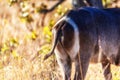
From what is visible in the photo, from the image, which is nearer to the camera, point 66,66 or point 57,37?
point 57,37

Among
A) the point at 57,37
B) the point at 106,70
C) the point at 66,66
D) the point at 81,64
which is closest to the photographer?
the point at 57,37

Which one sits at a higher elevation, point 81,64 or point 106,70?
point 81,64

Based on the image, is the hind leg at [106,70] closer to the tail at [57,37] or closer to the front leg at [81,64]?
the front leg at [81,64]

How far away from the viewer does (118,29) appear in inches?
347

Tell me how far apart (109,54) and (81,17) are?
→ 74cm

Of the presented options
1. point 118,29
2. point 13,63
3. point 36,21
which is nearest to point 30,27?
point 36,21

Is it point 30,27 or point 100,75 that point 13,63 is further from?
point 30,27

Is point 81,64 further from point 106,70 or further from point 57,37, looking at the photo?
point 106,70

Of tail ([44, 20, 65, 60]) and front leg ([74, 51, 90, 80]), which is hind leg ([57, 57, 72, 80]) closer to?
front leg ([74, 51, 90, 80])

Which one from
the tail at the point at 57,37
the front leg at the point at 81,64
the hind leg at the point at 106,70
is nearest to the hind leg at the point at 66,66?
the front leg at the point at 81,64

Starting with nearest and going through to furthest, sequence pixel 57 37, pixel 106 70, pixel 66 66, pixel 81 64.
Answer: pixel 57 37
pixel 81 64
pixel 66 66
pixel 106 70

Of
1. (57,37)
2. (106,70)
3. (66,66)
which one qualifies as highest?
(57,37)

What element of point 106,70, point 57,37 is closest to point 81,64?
point 57,37

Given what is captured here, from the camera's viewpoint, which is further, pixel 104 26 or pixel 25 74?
pixel 25 74
